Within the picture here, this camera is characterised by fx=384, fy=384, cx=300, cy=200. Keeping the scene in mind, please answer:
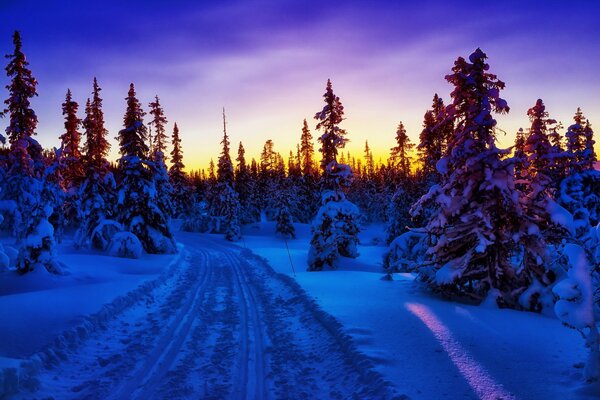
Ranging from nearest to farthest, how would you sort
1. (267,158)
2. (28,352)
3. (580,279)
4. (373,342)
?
(580,279), (28,352), (373,342), (267,158)

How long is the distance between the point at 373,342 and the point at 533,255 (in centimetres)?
689

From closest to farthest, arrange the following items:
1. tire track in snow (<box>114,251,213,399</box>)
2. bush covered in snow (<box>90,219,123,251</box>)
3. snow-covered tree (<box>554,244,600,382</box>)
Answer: snow-covered tree (<box>554,244,600,382</box>) < tire track in snow (<box>114,251,213,399</box>) < bush covered in snow (<box>90,219,123,251</box>)

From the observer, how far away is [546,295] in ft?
35.9

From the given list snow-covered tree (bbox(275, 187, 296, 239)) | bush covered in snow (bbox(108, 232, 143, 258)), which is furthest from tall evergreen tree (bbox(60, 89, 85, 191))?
snow-covered tree (bbox(275, 187, 296, 239))

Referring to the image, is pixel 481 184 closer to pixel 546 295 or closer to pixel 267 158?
pixel 546 295

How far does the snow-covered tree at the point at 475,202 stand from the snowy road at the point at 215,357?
501 centimetres

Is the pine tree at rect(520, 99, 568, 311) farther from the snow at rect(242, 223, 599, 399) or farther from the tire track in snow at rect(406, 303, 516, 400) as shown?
the tire track in snow at rect(406, 303, 516, 400)

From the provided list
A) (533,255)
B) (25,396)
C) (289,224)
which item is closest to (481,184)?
(533,255)

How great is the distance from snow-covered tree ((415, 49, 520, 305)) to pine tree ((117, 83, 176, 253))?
20.0 m

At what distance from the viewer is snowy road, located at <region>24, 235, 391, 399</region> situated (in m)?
5.76

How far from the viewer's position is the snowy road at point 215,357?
18.9 ft

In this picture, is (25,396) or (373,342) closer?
(25,396)

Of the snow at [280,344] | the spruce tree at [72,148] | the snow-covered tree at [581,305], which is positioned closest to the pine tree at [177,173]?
the spruce tree at [72,148]

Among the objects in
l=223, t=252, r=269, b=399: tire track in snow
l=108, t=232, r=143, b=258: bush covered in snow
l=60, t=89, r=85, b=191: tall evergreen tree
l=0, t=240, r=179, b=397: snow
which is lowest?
l=223, t=252, r=269, b=399: tire track in snow
